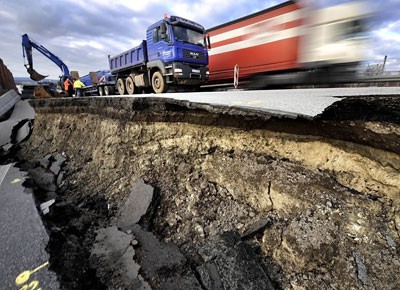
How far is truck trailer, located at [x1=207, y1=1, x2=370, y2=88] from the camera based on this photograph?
515 centimetres

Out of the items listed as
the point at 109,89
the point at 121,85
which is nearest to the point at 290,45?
the point at 121,85

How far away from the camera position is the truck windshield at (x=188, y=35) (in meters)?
8.52

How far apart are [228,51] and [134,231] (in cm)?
861

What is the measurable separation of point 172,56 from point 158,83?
55.0 inches

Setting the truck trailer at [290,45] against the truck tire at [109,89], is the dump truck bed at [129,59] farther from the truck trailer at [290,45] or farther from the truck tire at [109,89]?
the truck trailer at [290,45]

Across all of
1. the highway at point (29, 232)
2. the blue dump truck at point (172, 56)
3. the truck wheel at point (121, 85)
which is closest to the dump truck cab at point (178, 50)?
the blue dump truck at point (172, 56)

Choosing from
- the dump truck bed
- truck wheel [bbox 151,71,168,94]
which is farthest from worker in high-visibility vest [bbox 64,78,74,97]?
truck wheel [bbox 151,71,168,94]

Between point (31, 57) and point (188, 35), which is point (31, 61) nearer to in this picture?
point (31, 57)

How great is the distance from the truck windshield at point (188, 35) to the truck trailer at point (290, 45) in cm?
101

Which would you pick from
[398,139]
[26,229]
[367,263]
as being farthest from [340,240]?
[26,229]

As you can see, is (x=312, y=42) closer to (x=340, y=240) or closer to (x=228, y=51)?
(x=228, y=51)

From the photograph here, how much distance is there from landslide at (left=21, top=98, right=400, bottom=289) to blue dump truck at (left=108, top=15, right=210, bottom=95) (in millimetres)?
5149

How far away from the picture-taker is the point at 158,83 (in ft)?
30.8

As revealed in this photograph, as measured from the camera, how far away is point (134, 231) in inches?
98.9
